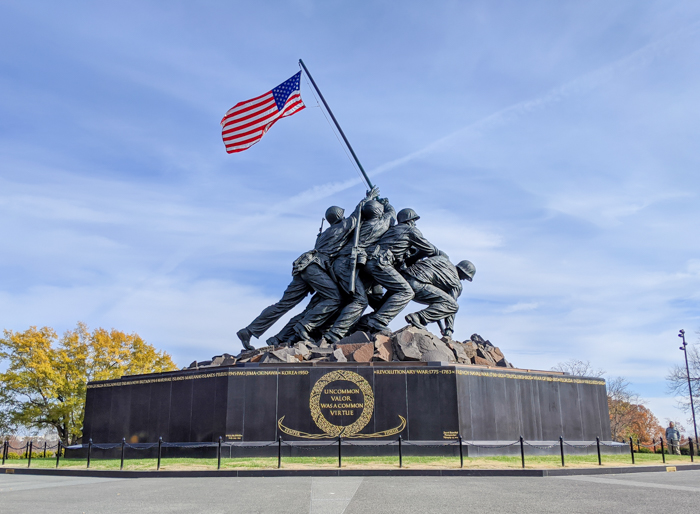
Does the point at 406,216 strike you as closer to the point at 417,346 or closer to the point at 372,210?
the point at 372,210

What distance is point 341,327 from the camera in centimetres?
2012

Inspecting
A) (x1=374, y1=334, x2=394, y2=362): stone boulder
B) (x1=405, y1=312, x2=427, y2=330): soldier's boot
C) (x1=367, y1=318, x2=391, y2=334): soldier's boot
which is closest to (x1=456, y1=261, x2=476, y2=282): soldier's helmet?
(x1=405, y1=312, x2=427, y2=330): soldier's boot

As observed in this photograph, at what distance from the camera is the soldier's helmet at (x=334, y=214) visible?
72.1 feet

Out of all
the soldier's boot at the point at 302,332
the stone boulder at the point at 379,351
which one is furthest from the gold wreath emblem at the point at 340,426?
the soldier's boot at the point at 302,332

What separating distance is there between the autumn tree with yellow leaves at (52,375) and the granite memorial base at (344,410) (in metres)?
16.9

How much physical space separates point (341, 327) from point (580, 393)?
8.20 metres

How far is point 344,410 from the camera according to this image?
16.4 metres

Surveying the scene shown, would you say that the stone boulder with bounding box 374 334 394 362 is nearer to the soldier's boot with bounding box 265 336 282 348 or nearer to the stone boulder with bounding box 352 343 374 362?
the stone boulder with bounding box 352 343 374 362

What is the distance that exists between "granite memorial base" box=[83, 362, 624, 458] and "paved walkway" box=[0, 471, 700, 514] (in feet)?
13.1

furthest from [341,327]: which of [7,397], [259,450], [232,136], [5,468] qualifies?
[7,397]

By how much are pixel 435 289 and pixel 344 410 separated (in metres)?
6.43

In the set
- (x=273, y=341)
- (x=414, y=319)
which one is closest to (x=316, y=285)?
(x=273, y=341)

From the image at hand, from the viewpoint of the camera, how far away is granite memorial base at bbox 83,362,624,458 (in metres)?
16.1

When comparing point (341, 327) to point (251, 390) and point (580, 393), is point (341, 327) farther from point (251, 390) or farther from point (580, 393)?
point (580, 393)
